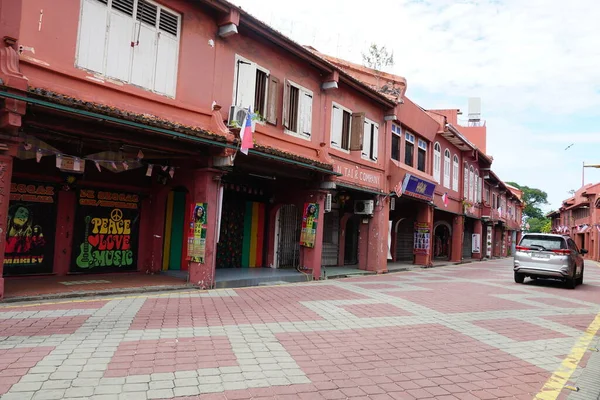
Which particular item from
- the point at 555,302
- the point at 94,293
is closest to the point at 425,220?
the point at 555,302

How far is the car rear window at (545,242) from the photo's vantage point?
555 inches

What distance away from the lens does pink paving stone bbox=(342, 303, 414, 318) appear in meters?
8.40

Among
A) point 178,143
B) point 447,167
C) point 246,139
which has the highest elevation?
point 447,167

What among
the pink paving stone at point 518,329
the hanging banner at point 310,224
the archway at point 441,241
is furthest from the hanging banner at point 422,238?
the pink paving stone at point 518,329

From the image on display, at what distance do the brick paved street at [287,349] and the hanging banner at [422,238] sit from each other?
1164 cm

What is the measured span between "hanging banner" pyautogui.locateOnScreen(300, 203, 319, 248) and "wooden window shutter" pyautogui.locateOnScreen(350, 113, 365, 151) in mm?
3007

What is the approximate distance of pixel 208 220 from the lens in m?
10.3

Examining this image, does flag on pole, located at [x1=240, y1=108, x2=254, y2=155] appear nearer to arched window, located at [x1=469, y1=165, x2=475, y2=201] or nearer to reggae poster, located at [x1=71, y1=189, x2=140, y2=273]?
reggae poster, located at [x1=71, y1=189, x2=140, y2=273]

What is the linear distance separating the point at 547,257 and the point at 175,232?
1206 cm

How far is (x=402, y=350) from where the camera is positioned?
6035mm

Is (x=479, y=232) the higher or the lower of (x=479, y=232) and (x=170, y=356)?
the higher

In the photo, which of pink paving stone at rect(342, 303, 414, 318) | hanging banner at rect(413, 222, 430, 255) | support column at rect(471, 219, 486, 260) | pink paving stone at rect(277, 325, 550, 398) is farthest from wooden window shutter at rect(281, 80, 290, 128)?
support column at rect(471, 219, 486, 260)

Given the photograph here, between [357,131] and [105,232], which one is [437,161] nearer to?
[357,131]

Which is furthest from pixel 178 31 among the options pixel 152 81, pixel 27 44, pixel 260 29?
pixel 27 44
